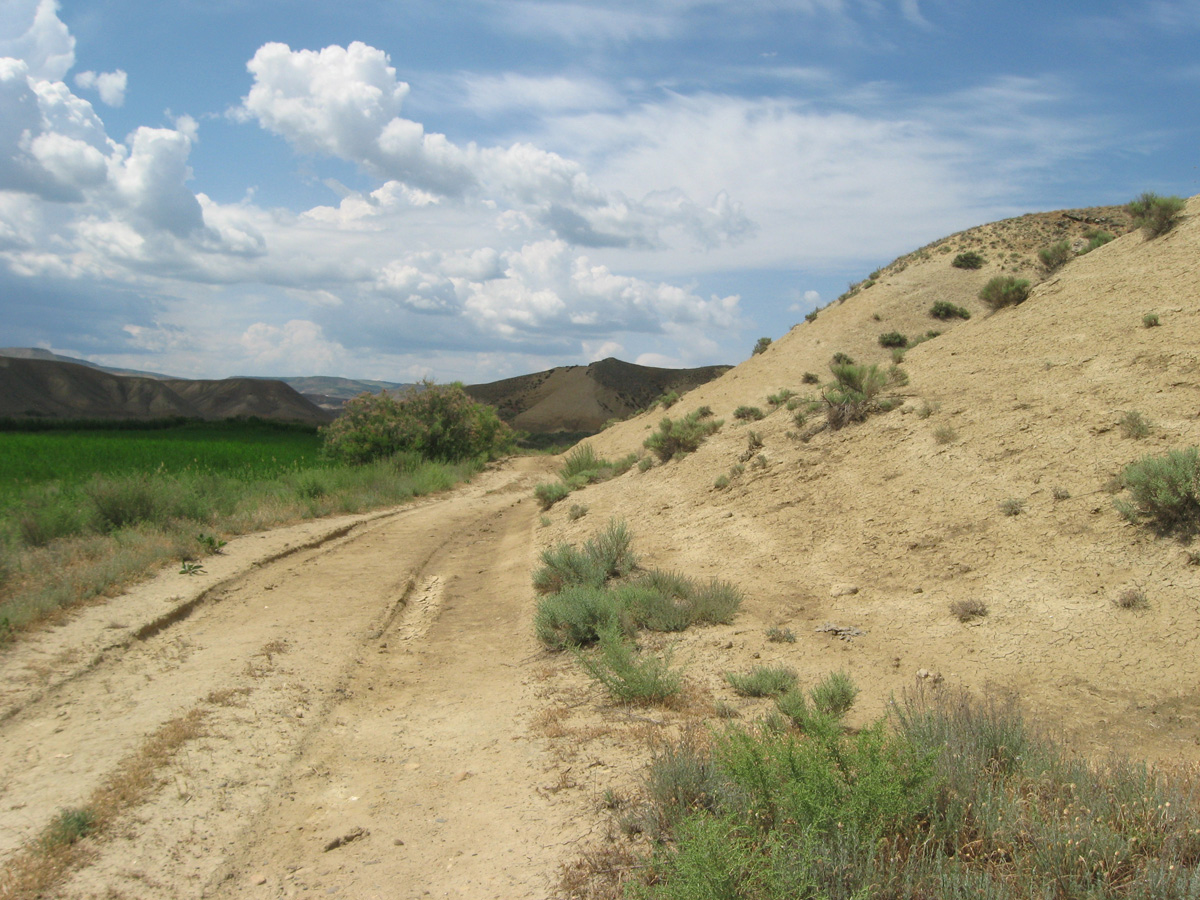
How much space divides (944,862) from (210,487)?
14785 mm

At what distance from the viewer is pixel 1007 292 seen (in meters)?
14.2

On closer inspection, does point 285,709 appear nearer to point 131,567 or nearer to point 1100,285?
point 131,567

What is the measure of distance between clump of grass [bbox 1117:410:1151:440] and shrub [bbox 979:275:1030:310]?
7057 millimetres

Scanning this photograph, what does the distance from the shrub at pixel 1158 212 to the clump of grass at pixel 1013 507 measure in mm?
8628

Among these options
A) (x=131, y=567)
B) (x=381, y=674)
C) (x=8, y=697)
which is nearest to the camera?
(x=8, y=697)

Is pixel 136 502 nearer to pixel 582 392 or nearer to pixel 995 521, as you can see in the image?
pixel 995 521

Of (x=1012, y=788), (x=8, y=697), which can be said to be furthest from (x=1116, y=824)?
(x=8, y=697)

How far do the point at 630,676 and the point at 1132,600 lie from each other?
164 inches

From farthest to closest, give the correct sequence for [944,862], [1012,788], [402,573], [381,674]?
[402,573] < [381,674] < [1012,788] < [944,862]

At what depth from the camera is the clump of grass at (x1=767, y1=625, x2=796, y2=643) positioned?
6586 millimetres

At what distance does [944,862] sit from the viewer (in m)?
2.85

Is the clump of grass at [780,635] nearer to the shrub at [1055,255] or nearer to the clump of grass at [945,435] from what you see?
the clump of grass at [945,435]

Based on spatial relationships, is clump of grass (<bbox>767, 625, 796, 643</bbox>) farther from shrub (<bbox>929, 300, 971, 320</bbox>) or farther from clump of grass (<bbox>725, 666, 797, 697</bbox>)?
shrub (<bbox>929, 300, 971, 320</bbox>)

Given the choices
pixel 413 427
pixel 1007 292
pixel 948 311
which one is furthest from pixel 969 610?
pixel 948 311
